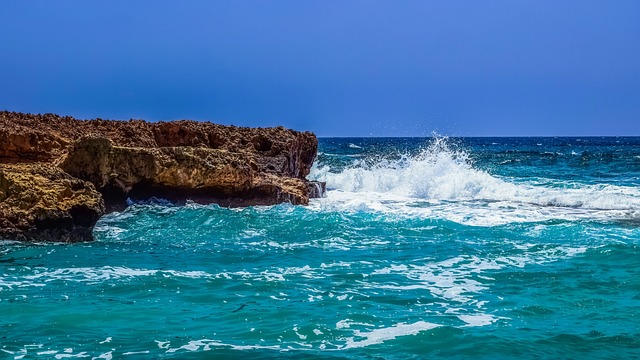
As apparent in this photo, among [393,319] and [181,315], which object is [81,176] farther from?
[393,319]

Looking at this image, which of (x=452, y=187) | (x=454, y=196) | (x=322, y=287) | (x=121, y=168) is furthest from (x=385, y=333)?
(x=452, y=187)

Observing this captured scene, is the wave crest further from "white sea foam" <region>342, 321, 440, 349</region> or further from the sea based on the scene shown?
"white sea foam" <region>342, 321, 440, 349</region>

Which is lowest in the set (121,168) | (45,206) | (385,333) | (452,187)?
(385,333)

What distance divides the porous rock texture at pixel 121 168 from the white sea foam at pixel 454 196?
46.8 inches

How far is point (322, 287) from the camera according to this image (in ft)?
19.9

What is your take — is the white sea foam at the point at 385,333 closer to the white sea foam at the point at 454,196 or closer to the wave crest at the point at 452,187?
the white sea foam at the point at 454,196

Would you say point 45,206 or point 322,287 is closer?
point 322,287

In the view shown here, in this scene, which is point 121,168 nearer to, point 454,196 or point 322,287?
point 322,287

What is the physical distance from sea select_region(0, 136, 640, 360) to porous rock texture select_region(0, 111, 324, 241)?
302mm

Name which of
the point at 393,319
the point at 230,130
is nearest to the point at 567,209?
the point at 230,130

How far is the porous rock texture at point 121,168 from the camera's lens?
25.3ft

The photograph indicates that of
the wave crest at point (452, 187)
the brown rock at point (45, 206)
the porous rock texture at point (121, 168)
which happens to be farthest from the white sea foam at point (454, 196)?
the brown rock at point (45, 206)

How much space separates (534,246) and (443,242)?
3.40 ft

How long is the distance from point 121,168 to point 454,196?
750 cm
